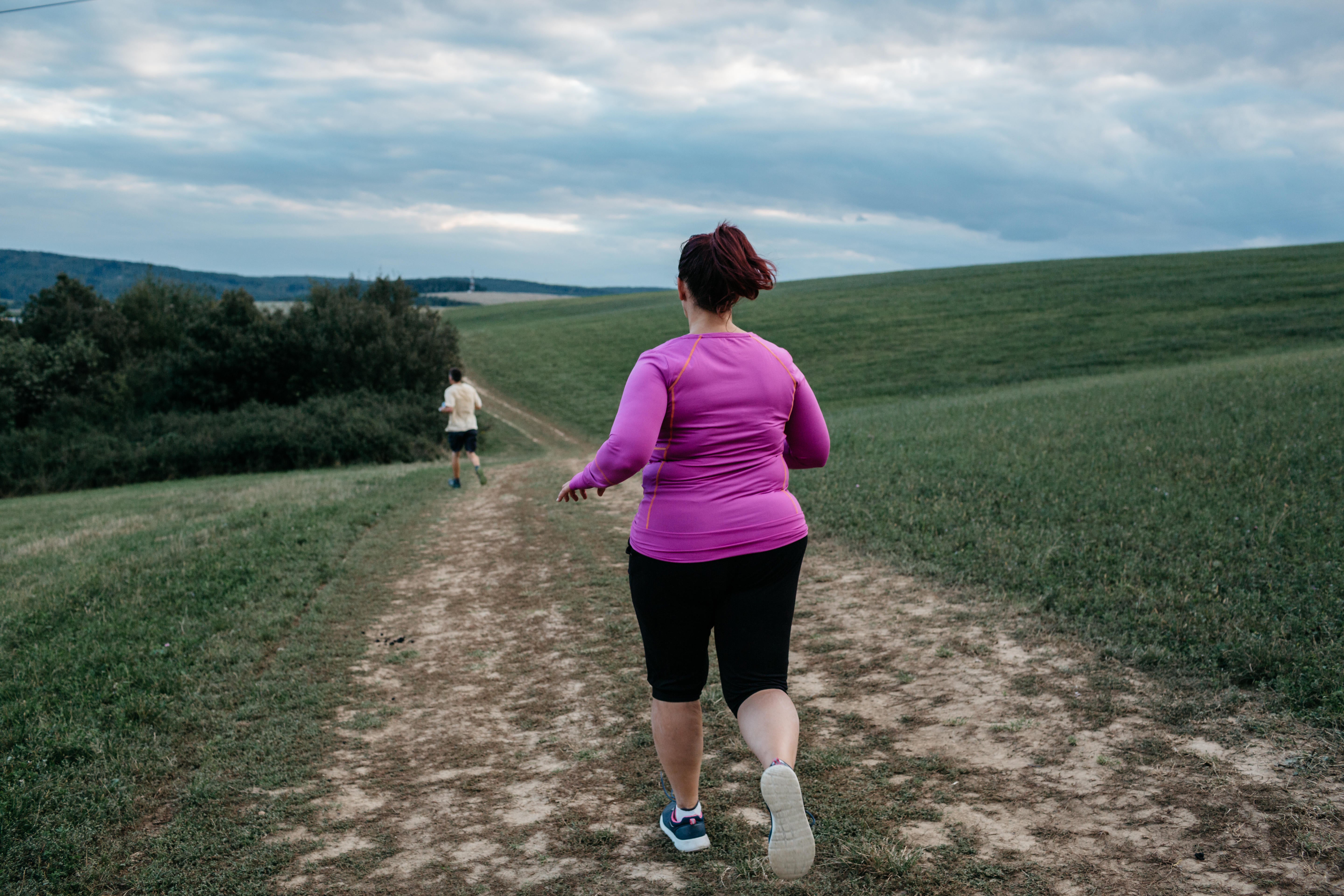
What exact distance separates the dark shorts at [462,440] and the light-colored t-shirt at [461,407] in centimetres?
4

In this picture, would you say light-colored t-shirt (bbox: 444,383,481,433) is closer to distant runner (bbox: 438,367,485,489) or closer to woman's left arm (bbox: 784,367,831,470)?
distant runner (bbox: 438,367,485,489)

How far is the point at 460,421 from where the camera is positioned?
14.8 m

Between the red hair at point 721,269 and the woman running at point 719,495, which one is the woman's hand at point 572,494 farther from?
the red hair at point 721,269

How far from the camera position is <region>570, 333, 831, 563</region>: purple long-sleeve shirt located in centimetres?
283

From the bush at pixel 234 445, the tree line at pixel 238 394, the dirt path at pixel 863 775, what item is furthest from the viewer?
the tree line at pixel 238 394

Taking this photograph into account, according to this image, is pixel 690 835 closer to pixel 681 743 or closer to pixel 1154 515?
pixel 681 743

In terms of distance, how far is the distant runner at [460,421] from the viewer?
578 inches

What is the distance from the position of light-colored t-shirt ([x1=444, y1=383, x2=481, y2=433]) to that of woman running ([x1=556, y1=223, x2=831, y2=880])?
12.0 meters

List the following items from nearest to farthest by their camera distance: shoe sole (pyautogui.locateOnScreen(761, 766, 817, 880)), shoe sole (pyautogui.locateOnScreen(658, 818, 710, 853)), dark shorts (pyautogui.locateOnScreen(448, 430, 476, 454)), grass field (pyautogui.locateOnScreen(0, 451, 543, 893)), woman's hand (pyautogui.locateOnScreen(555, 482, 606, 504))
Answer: shoe sole (pyautogui.locateOnScreen(761, 766, 817, 880)), woman's hand (pyautogui.locateOnScreen(555, 482, 606, 504)), shoe sole (pyautogui.locateOnScreen(658, 818, 710, 853)), grass field (pyautogui.locateOnScreen(0, 451, 543, 893)), dark shorts (pyautogui.locateOnScreen(448, 430, 476, 454))

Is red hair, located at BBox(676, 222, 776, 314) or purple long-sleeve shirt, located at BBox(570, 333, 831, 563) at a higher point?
red hair, located at BBox(676, 222, 776, 314)

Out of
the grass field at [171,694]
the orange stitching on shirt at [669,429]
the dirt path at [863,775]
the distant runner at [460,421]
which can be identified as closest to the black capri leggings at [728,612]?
the orange stitching on shirt at [669,429]

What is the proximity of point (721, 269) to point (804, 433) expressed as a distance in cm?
73

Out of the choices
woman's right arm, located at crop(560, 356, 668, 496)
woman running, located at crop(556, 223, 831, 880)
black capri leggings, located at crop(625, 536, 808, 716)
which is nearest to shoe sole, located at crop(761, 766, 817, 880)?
woman running, located at crop(556, 223, 831, 880)

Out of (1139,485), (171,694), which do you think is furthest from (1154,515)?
(171,694)
